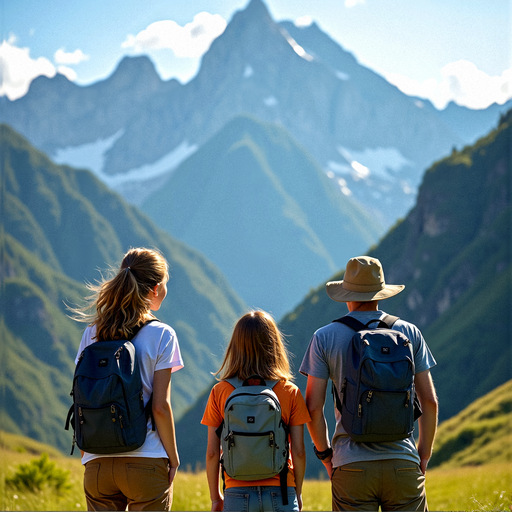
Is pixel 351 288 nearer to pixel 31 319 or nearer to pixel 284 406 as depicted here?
pixel 284 406

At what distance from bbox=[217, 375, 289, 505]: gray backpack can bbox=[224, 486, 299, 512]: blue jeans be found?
0.19 feet

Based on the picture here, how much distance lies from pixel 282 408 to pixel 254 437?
368 millimetres

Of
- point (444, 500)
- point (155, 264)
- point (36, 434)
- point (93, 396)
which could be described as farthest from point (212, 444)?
point (36, 434)

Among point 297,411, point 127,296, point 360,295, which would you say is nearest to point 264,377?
point 297,411

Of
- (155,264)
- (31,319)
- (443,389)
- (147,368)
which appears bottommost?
(147,368)

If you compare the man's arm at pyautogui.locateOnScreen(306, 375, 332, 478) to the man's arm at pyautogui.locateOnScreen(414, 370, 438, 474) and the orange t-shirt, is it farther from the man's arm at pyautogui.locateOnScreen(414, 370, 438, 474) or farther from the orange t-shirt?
the man's arm at pyautogui.locateOnScreen(414, 370, 438, 474)

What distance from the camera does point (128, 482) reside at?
553cm

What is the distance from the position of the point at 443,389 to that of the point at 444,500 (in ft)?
279

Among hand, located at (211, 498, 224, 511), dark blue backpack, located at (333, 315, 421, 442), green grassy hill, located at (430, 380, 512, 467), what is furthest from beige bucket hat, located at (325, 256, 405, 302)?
green grassy hill, located at (430, 380, 512, 467)

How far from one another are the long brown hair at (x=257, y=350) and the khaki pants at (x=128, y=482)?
1082mm

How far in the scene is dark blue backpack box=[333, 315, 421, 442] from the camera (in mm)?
5383

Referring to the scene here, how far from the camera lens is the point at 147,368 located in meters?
5.68

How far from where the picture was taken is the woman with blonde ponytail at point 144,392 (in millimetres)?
5562

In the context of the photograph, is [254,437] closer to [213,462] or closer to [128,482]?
[213,462]
